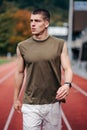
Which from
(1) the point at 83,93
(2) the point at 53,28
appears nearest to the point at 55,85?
(1) the point at 83,93

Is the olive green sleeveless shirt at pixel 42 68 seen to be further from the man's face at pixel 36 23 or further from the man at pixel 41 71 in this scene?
the man's face at pixel 36 23

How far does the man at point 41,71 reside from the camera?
227 inches

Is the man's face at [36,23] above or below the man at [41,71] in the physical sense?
above

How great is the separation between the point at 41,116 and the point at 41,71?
0.48 m

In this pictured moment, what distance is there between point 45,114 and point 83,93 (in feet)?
49.3

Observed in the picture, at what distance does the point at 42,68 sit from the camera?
19.0 ft

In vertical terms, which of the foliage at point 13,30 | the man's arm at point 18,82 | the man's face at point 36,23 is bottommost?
the foliage at point 13,30

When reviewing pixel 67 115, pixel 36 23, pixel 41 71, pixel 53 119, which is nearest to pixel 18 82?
pixel 41 71

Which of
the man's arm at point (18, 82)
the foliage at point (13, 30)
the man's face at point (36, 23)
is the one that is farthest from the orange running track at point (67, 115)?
the foliage at point (13, 30)

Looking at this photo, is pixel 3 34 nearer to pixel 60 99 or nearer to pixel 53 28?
pixel 53 28

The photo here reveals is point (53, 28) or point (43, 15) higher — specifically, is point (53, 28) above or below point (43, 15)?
below

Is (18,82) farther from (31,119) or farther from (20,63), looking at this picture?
(31,119)

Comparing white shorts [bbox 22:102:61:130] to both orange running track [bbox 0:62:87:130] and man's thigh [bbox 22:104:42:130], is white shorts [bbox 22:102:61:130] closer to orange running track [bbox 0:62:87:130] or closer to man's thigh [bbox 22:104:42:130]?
man's thigh [bbox 22:104:42:130]

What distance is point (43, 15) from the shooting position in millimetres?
5855
